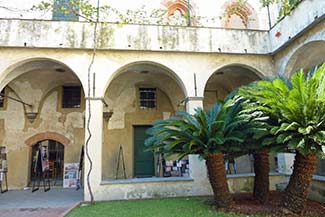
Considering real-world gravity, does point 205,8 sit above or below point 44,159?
above

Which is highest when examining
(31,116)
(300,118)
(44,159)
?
(31,116)

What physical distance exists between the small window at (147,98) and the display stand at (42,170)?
173 inches

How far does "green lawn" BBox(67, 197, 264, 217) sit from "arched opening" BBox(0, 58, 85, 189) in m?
4.59

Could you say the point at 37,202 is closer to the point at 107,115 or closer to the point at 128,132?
the point at 107,115

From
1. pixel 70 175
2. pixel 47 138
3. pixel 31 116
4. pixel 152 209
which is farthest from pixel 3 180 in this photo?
pixel 152 209

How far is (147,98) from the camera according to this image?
11.4 m

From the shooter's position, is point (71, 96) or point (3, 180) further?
point (71, 96)

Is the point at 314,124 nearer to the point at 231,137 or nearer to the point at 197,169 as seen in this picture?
the point at 231,137

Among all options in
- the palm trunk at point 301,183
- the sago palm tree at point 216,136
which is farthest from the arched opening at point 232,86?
the palm trunk at point 301,183

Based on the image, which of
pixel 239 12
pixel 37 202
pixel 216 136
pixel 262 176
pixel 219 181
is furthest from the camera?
pixel 239 12

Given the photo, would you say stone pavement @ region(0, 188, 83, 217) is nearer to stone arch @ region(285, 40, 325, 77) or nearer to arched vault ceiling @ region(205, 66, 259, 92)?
arched vault ceiling @ region(205, 66, 259, 92)

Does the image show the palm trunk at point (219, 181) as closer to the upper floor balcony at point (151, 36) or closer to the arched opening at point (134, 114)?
the upper floor balcony at point (151, 36)

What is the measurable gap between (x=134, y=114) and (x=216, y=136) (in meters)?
6.03

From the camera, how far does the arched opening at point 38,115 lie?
9914mm
